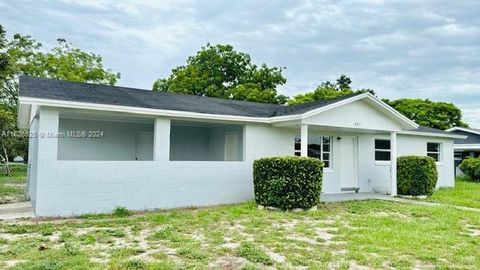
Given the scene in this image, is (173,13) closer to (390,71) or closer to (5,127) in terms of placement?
(5,127)

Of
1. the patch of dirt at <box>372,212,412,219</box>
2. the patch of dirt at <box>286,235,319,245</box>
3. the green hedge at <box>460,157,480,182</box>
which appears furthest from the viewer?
the green hedge at <box>460,157,480,182</box>

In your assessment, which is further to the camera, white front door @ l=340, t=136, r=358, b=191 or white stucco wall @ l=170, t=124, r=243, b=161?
white front door @ l=340, t=136, r=358, b=191

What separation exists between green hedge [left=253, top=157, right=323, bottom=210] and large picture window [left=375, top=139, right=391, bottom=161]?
A: 6.06 m

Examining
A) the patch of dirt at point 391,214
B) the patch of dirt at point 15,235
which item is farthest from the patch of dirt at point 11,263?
the patch of dirt at point 391,214

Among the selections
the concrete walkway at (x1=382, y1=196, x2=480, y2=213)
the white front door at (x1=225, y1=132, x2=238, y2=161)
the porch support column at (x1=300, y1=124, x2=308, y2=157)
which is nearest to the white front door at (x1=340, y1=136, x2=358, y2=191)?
the concrete walkway at (x1=382, y1=196, x2=480, y2=213)

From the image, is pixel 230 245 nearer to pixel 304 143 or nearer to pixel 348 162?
pixel 304 143

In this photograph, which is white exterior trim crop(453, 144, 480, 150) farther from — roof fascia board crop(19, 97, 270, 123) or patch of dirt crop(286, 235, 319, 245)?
patch of dirt crop(286, 235, 319, 245)

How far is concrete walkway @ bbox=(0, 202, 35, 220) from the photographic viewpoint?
27.1 ft

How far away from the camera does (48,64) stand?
28.8m

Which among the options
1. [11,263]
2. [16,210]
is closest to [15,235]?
[11,263]

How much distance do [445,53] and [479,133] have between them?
29.2 feet

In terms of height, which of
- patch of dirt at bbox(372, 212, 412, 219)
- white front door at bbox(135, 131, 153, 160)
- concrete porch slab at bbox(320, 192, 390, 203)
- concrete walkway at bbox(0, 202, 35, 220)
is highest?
white front door at bbox(135, 131, 153, 160)

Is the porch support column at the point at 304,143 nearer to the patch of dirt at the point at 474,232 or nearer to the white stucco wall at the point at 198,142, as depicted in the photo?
the white stucco wall at the point at 198,142

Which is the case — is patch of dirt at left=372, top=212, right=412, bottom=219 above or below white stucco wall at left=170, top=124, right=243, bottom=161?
below
